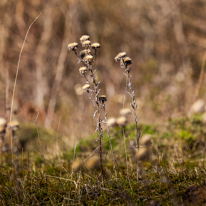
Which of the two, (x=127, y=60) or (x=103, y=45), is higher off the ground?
(x=103, y=45)

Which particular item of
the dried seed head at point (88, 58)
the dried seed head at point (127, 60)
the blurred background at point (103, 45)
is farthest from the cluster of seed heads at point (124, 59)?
the blurred background at point (103, 45)

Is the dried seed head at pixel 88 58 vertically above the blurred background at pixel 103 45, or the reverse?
the blurred background at pixel 103 45

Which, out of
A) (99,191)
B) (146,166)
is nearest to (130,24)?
(146,166)

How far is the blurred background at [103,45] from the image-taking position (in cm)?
829

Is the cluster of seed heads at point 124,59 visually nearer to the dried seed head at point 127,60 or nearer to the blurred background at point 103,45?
the dried seed head at point 127,60

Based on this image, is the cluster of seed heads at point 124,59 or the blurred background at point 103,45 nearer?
the cluster of seed heads at point 124,59

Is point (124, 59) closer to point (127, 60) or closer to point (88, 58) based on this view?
point (127, 60)

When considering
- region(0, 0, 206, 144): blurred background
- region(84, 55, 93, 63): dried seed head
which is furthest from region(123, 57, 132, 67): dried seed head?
region(0, 0, 206, 144): blurred background

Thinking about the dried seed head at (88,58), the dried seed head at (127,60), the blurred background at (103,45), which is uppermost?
the blurred background at (103,45)

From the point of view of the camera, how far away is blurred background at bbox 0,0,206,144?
27.2ft

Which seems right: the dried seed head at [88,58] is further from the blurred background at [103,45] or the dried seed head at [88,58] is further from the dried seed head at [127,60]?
the blurred background at [103,45]

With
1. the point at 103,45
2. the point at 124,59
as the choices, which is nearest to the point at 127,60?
the point at 124,59

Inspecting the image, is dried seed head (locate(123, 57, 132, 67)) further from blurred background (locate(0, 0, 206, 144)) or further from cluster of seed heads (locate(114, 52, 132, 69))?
blurred background (locate(0, 0, 206, 144))

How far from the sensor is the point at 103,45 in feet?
34.2
